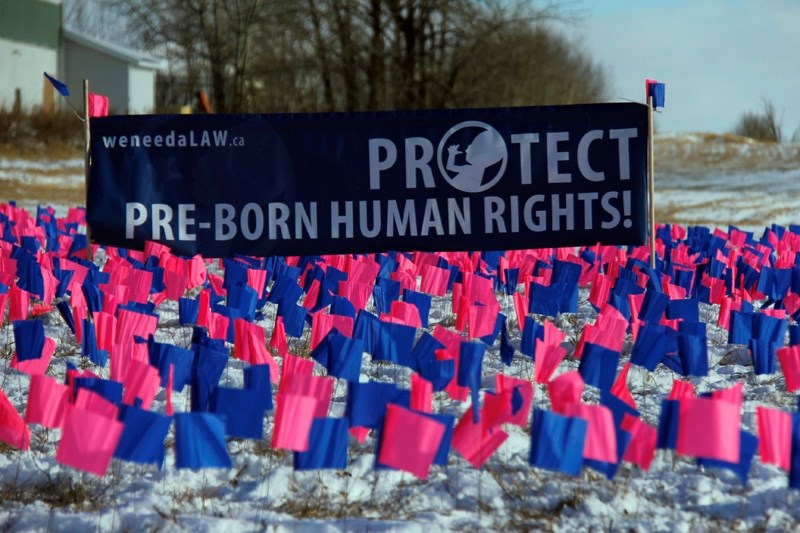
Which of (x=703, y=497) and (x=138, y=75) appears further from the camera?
(x=138, y=75)

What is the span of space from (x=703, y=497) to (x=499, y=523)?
589mm

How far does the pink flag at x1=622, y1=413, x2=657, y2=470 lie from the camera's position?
10.2 feet

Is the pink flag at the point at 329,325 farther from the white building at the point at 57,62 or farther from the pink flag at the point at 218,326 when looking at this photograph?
the white building at the point at 57,62

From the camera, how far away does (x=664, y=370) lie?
469cm

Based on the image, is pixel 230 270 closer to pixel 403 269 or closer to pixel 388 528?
pixel 403 269

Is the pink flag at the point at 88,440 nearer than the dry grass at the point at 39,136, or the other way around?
the pink flag at the point at 88,440

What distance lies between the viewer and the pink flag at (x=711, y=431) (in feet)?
9.64

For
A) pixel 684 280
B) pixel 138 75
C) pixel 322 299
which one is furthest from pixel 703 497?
pixel 138 75

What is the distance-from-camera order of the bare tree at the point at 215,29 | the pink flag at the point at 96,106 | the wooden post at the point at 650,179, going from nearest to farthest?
1. the wooden post at the point at 650,179
2. the pink flag at the point at 96,106
3. the bare tree at the point at 215,29

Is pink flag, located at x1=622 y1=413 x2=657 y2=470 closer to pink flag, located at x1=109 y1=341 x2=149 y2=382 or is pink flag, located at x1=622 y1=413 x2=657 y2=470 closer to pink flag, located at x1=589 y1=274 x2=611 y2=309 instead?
pink flag, located at x1=109 y1=341 x2=149 y2=382

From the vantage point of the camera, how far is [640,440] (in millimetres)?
3117

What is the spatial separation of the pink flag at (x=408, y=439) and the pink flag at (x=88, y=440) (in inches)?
27.1

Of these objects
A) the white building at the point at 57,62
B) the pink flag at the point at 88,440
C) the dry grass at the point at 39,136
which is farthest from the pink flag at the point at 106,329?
the white building at the point at 57,62

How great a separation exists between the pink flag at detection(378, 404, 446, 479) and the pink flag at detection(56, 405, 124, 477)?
0.69m
